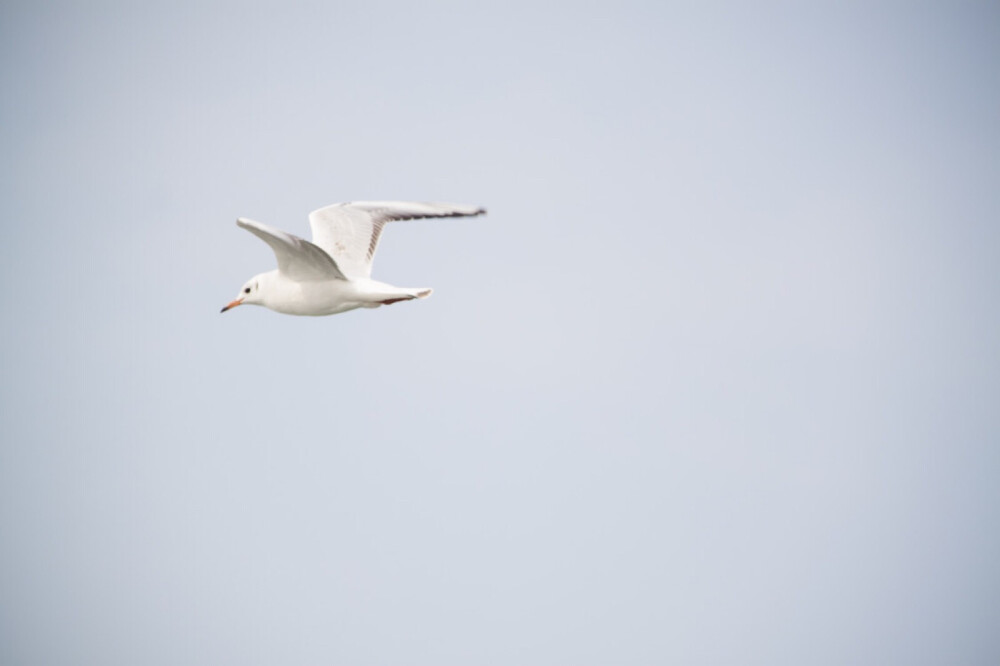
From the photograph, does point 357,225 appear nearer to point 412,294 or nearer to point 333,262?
point 333,262

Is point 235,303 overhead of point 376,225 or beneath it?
beneath

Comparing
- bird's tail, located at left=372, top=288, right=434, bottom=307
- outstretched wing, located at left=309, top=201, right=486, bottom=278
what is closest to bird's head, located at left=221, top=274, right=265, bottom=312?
outstretched wing, located at left=309, top=201, right=486, bottom=278

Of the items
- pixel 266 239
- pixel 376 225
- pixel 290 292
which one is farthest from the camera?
pixel 376 225

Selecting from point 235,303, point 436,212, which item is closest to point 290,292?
point 235,303

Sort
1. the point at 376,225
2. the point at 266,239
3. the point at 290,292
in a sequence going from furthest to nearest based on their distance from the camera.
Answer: the point at 376,225 → the point at 290,292 → the point at 266,239

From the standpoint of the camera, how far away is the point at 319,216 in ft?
49.8

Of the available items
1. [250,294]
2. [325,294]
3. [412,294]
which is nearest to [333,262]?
[325,294]

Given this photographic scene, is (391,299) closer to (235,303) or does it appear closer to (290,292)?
(290,292)

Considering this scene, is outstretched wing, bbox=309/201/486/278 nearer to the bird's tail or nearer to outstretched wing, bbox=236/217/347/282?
outstretched wing, bbox=236/217/347/282

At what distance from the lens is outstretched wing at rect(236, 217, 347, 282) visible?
12164mm

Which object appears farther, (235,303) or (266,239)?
(235,303)

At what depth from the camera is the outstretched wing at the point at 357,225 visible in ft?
48.0

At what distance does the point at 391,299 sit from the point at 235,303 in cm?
230

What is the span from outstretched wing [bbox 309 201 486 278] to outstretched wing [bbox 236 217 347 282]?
942mm
